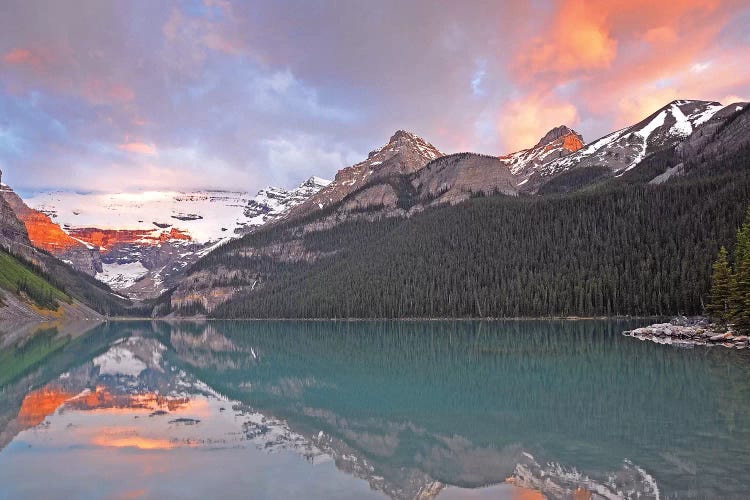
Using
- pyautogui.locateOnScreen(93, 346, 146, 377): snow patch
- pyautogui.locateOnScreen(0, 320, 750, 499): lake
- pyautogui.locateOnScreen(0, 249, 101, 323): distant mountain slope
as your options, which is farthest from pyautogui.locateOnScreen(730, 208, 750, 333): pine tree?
pyautogui.locateOnScreen(0, 249, 101, 323): distant mountain slope

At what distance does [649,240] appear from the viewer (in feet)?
453

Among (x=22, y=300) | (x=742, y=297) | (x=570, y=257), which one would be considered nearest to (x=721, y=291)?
(x=742, y=297)

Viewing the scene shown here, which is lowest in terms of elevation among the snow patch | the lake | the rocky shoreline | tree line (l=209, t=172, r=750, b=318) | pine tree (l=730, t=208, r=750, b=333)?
the snow patch

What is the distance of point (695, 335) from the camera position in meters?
56.9

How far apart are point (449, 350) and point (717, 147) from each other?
18644 centimetres

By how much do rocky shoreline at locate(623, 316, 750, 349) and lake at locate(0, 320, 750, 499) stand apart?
8361mm

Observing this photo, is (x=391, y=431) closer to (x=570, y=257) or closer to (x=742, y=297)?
(x=742, y=297)

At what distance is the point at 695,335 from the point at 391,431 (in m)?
47.1

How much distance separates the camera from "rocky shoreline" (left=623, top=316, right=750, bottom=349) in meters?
50.7

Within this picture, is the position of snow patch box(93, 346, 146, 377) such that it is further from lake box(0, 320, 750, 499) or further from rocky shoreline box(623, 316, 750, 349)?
rocky shoreline box(623, 316, 750, 349)

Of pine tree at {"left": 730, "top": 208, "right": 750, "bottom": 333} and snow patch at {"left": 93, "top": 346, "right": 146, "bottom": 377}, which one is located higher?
pine tree at {"left": 730, "top": 208, "right": 750, "bottom": 333}

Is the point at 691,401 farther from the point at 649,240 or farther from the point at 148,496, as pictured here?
the point at 649,240

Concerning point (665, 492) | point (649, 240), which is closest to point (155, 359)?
point (665, 492)

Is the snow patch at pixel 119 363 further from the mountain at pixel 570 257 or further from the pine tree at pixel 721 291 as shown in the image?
the mountain at pixel 570 257
